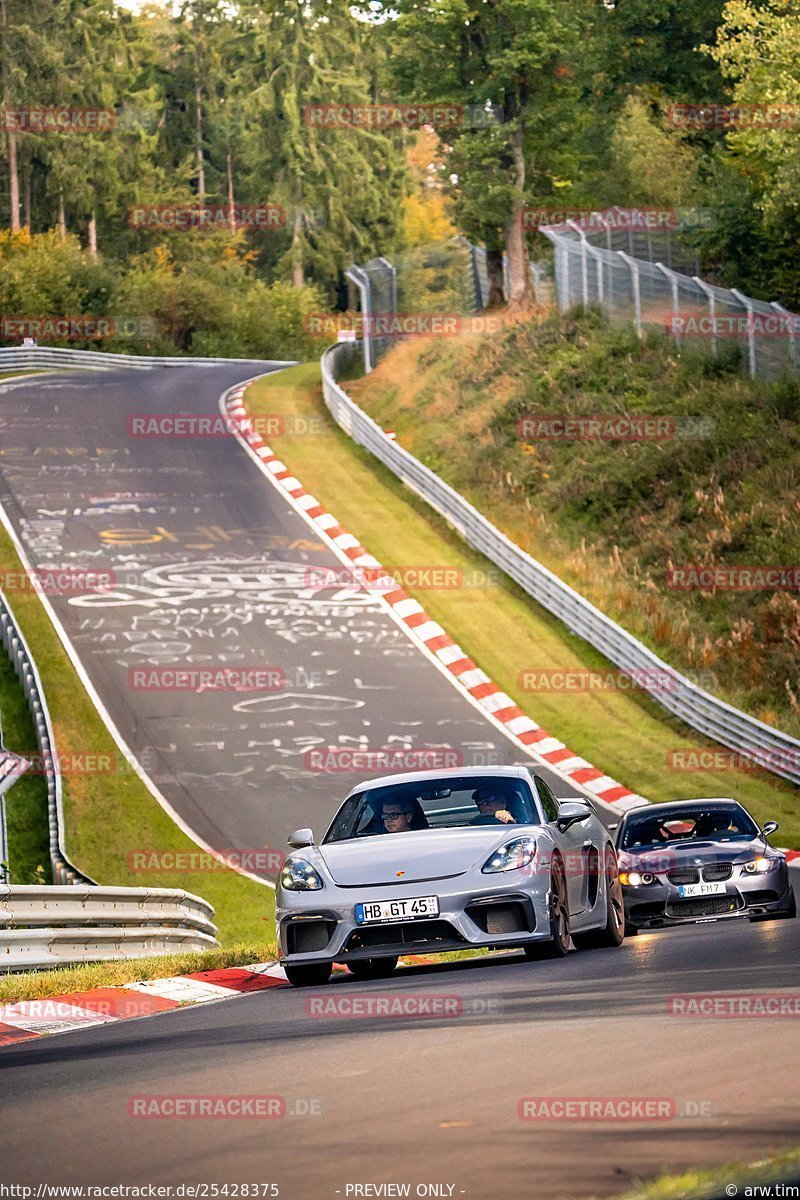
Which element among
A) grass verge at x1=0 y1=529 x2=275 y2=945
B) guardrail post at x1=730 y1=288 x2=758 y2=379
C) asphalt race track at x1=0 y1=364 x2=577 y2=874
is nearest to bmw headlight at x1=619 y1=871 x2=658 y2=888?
grass verge at x1=0 y1=529 x2=275 y2=945

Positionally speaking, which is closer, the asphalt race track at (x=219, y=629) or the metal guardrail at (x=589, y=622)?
the asphalt race track at (x=219, y=629)

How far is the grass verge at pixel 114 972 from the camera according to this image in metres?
11.2

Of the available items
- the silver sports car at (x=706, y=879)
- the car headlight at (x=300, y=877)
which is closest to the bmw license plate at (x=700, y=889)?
the silver sports car at (x=706, y=879)

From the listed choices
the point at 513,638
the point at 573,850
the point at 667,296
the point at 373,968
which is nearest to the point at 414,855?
the point at 573,850

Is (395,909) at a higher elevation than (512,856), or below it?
below

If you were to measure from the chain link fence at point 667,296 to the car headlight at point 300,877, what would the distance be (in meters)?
26.8

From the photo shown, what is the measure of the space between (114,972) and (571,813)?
338 centimetres

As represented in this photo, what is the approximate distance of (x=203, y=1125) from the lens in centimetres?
612

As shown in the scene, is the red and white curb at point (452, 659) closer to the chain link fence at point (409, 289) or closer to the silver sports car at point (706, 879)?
the silver sports car at point (706, 879)

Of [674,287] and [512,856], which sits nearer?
[512,856]

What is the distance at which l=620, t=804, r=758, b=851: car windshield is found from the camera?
53.6 feet

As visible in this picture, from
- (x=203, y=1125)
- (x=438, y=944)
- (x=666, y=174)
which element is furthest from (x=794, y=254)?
(x=203, y=1125)

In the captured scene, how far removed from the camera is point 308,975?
444 inches

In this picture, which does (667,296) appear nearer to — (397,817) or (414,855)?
(397,817)
